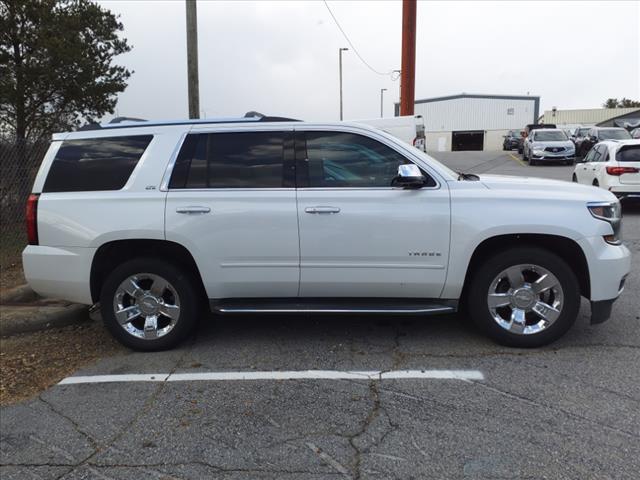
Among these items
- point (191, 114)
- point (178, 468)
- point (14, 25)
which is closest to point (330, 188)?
point (178, 468)

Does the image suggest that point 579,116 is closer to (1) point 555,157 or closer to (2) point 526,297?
(1) point 555,157

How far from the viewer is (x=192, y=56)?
10383 millimetres

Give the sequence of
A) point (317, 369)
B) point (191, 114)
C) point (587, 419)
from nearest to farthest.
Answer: point (587, 419), point (317, 369), point (191, 114)

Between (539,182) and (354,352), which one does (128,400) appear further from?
(539,182)

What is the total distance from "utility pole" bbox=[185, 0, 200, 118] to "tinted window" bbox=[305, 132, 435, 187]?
263 inches

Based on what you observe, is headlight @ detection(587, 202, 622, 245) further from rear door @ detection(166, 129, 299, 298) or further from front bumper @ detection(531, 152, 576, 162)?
front bumper @ detection(531, 152, 576, 162)

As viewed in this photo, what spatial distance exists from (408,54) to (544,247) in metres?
11.1

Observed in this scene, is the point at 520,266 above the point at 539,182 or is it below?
below

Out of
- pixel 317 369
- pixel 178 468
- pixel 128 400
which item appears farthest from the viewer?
pixel 317 369

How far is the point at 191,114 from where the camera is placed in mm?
10469

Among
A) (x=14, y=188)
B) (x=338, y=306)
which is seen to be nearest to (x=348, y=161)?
(x=338, y=306)

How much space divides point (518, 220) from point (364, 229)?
1.19 metres

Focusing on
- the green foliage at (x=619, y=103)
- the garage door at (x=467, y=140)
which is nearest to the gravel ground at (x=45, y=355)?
the garage door at (x=467, y=140)

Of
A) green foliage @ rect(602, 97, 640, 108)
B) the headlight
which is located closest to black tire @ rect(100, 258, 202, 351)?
the headlight
